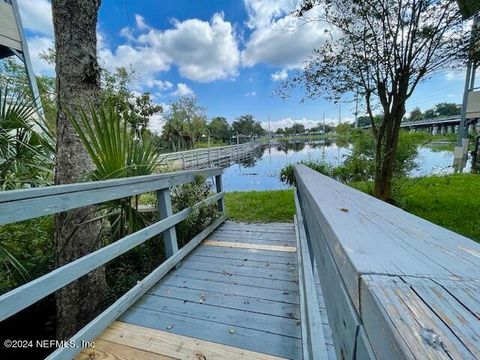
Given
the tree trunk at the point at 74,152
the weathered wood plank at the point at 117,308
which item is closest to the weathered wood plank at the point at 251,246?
the weathered wood plank at the point at 117,308

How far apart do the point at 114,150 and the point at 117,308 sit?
1071 millimetres

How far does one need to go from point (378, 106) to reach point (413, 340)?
4823 millimetres

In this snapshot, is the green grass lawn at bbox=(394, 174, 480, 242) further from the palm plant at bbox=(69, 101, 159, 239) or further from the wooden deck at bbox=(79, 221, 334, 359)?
the palm plant at bbox=(69, 101, 159, 239)

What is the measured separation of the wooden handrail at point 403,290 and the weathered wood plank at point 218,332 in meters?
0.98

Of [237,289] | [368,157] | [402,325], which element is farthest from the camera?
[368,157]

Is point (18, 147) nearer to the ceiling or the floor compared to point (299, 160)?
nearer to the ceiling

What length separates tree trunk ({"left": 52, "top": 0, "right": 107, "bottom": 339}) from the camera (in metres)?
1.74

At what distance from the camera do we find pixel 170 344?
4.67 ft

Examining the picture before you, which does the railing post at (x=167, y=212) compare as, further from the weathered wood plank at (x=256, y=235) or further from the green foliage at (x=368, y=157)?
the green foliage at (x=368, y=157)

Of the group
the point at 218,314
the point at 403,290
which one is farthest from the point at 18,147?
the point at 403,290

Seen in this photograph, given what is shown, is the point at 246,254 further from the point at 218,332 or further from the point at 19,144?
the point at 19,144

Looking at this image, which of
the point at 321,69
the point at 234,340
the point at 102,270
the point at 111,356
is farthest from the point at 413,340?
the point at 321,69

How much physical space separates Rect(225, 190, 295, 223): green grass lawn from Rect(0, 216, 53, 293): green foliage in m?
2.45

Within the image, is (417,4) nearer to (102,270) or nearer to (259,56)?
(102,270)
